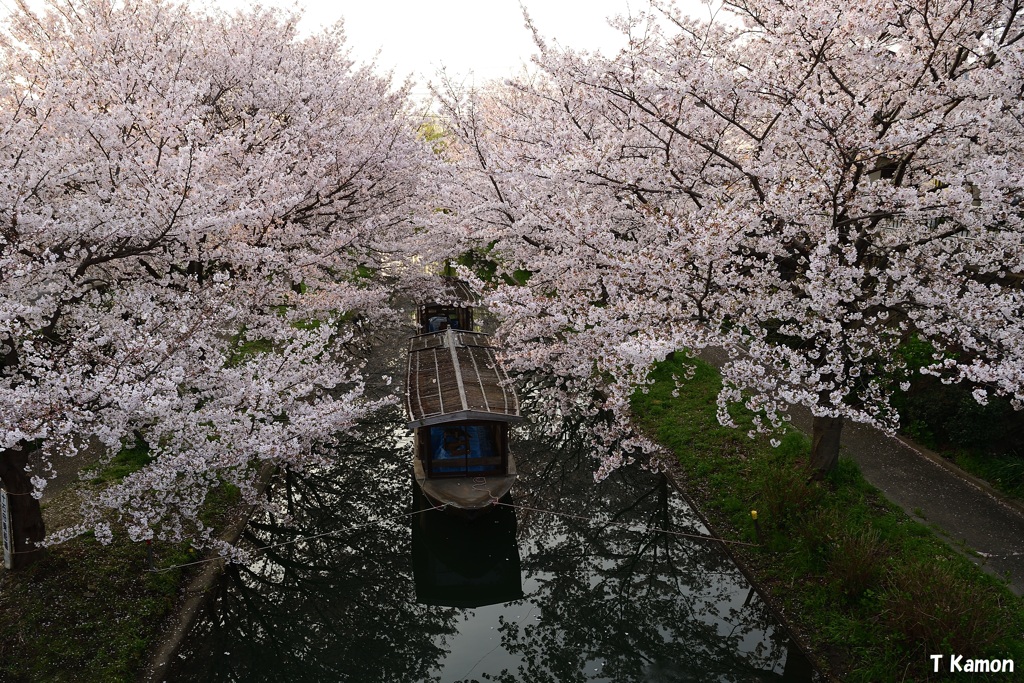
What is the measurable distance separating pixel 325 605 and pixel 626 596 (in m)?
5.26

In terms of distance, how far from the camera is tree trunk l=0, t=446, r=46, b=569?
8.75 m

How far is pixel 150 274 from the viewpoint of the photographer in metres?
11.2

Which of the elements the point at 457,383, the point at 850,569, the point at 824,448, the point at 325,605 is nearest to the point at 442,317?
the point at 457,383

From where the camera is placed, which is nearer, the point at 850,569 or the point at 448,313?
the point at 850,569

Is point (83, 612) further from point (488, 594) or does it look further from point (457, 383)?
point (457, 383)

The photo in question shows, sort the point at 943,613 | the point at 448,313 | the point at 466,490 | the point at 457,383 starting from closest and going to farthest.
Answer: the point at 943,613, the point at 466,490, the point at 457,383, the point at 448,313

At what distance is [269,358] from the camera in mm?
9914

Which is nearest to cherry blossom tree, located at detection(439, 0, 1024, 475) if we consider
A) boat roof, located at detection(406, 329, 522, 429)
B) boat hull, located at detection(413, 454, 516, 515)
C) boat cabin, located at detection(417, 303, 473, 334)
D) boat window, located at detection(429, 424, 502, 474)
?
boat roof, located at detection(406, 329, 522, 429)

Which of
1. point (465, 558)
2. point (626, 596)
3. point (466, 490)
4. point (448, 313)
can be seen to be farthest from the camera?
point (448, 313)

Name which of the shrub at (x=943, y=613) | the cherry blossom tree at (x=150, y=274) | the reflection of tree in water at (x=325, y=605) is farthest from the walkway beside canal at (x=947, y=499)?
the cherry blossom tree at (x=150, y=274)

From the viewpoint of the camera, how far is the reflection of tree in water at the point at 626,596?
8.87 m

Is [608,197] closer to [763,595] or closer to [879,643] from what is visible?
[763,595]

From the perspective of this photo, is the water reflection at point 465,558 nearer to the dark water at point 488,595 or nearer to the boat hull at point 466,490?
the dark water at point 488,595

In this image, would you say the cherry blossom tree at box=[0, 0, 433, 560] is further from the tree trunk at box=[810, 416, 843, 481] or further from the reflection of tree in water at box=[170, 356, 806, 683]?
the tree trunk at box=[810, 416, 843, 481]
